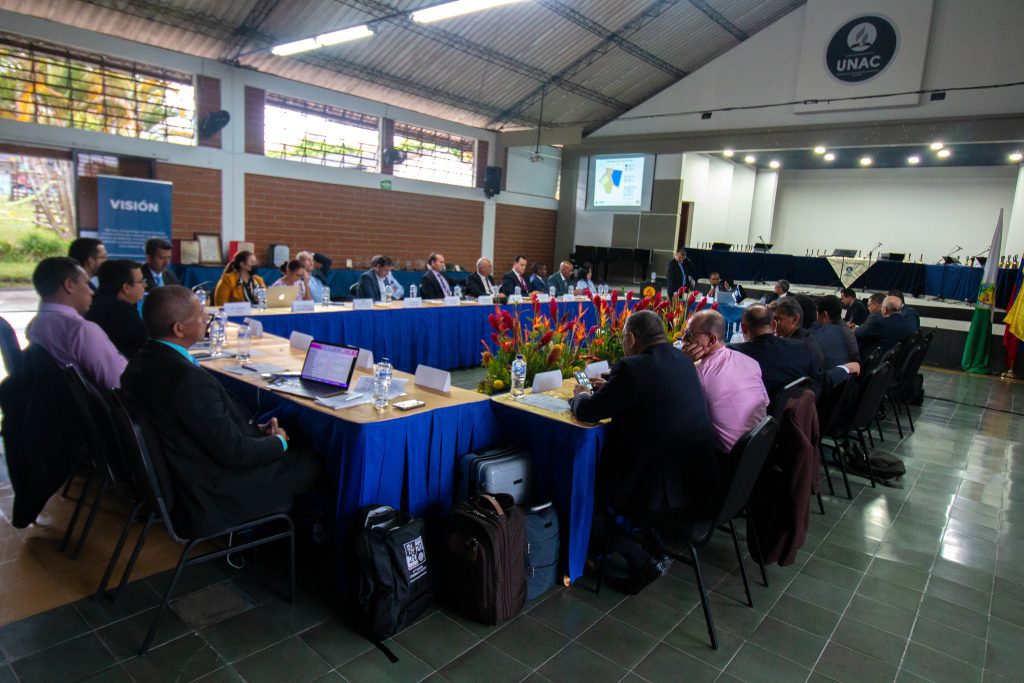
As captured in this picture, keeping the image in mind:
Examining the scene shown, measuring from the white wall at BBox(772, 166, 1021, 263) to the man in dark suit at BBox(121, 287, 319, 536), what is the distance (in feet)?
49.8

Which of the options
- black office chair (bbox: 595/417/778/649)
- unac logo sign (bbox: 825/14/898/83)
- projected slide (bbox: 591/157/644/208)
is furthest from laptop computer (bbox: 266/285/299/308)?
unac logo sign (bbox: 825/14/898/83)

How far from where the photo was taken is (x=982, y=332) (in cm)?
845

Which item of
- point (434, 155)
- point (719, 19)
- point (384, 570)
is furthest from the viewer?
point (434, 155)

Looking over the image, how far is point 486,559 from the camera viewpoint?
215 centimetres

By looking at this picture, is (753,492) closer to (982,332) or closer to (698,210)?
(982,332)

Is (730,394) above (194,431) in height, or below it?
above

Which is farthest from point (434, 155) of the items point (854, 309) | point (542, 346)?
point (542, 346)

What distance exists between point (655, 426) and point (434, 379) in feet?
3.49

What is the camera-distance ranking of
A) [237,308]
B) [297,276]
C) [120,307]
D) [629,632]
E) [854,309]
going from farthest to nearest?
[854,309] < [297,276] < [237,308] < [120,307] < [629,632]

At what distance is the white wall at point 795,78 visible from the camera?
885cm

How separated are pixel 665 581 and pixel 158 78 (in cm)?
831

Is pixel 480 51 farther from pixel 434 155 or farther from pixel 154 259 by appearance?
pixel 154 259

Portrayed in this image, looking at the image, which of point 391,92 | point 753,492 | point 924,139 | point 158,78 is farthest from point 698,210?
point 753,492

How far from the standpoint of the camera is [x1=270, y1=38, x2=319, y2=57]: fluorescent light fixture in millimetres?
6882
